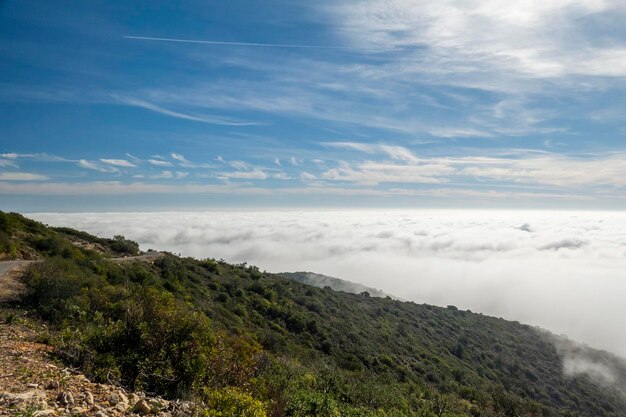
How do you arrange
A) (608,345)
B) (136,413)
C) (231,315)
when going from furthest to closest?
1. (608,345)
2. (231,315)
3. (136,413)

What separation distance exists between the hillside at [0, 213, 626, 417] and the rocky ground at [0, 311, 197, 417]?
0.43 metres

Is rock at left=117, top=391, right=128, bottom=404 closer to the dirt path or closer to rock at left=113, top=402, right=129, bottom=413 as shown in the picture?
rock at left=113, top=402, right=129, bottom=413

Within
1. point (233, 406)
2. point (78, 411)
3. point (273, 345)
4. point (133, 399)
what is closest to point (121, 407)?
point (133, 399)

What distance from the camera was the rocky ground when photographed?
18.0 ft

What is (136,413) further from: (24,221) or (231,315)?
(24,221)

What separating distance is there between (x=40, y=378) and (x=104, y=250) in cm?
2932

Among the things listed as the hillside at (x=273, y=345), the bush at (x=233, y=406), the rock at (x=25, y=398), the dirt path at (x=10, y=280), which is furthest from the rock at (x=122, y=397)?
the dirt path at (x=10, y=280)

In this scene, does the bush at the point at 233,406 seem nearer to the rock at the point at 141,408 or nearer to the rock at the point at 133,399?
the rock at the point at 141,408

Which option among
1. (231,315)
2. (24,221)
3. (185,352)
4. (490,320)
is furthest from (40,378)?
(490,320)

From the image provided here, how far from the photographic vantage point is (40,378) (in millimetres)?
6688

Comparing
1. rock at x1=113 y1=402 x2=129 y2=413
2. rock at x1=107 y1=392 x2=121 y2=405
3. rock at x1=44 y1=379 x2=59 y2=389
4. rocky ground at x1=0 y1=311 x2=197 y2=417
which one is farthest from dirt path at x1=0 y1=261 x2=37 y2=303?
rock at x1=113 y1=402 x2=129 y2=413

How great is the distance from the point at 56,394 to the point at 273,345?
16.9 meters

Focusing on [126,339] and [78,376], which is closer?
[78,376]

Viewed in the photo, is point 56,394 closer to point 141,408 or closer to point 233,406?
point 141,408
